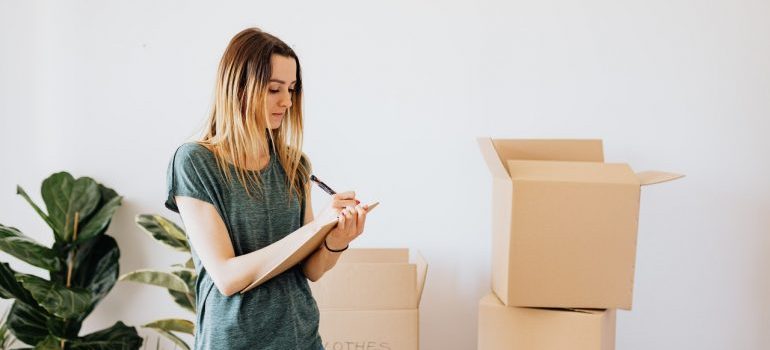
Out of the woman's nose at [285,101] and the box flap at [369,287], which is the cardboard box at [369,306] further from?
the woman's nose at [285,101]

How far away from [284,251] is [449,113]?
1288 mm

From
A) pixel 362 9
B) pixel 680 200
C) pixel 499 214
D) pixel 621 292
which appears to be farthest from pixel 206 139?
pixel 680 200

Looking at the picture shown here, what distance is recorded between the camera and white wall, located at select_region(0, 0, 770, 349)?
2.32 metres

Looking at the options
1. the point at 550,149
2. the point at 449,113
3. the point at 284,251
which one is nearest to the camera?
the point at 284,251

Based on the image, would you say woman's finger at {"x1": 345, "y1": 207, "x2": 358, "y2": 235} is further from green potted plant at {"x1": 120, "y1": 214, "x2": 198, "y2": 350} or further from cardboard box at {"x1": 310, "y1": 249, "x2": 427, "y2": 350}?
green potted plant at {"x1": 120, "y1": 214, "x2": 198, "y2": 350}

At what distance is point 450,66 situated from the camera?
7.82 feet

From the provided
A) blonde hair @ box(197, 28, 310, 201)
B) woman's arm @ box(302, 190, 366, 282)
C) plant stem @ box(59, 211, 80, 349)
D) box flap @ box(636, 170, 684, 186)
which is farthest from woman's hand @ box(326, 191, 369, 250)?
plant stem @ box(59, 211, 80, 349)

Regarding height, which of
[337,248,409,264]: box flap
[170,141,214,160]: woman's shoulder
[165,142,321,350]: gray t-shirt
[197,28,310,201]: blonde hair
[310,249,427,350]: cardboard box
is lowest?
[310,249,427,350]: cardboard box

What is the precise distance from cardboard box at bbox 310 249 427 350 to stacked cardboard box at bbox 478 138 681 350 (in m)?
0.29

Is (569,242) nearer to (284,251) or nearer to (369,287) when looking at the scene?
(369,287)

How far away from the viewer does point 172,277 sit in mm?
2246

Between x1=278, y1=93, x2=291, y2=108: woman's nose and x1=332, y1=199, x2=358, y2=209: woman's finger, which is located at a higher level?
x1=278, y1=93, x2=291, y2=108: woman's nose

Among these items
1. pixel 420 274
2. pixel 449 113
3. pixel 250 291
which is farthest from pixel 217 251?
pixel 449 113

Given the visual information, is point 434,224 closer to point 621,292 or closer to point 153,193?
point 621,292
